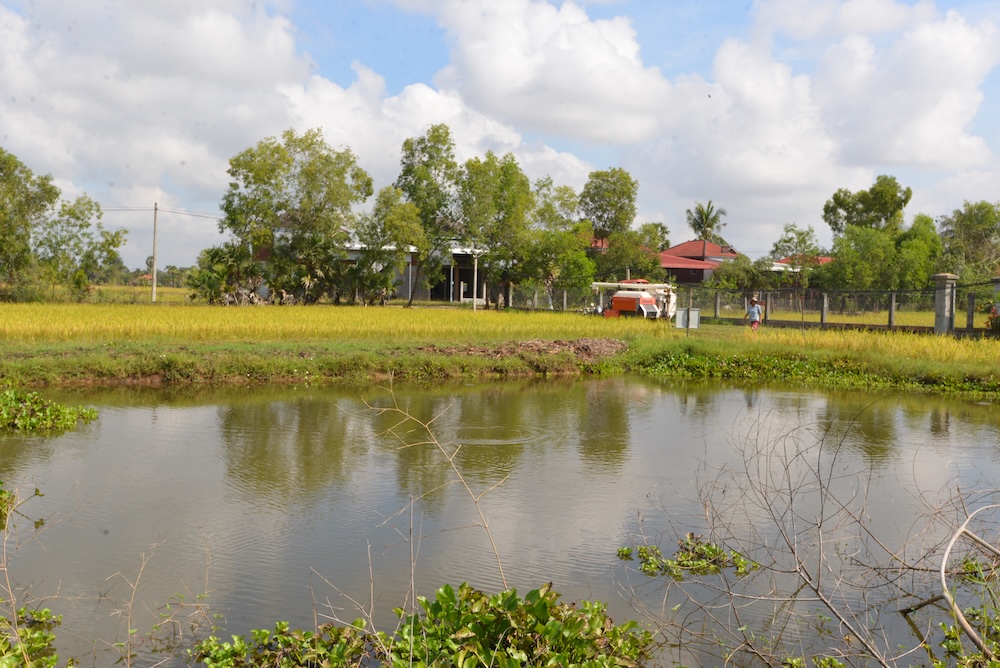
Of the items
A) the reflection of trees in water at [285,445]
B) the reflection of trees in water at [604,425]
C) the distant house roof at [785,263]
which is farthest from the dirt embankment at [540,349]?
the distant house roof at [785,263]

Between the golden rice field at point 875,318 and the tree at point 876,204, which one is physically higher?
the tree at point 876,204

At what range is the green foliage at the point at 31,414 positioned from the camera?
31.8 feet

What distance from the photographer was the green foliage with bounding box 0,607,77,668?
3738mm

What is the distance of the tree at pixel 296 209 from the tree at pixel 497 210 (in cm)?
437

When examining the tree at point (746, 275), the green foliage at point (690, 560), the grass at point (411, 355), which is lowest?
the green foliage at point (690, 560)

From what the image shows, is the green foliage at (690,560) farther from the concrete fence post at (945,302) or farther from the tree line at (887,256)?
the tree line at (887,256)

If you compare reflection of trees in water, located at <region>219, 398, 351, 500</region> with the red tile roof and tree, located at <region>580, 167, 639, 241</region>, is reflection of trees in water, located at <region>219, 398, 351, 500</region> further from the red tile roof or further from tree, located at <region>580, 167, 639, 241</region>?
the red tile roof

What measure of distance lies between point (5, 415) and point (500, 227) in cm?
2806

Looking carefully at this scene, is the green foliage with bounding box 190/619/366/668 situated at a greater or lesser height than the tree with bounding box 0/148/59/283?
lesser

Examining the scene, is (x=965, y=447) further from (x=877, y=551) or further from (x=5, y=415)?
(x=5, y=415)

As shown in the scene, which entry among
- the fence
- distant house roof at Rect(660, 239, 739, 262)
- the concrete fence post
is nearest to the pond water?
the concrete fence post

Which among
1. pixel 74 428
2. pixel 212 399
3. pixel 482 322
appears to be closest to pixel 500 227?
pixel 482 322

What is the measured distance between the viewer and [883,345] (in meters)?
17.5

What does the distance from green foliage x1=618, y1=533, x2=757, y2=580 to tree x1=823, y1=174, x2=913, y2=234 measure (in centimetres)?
4828
